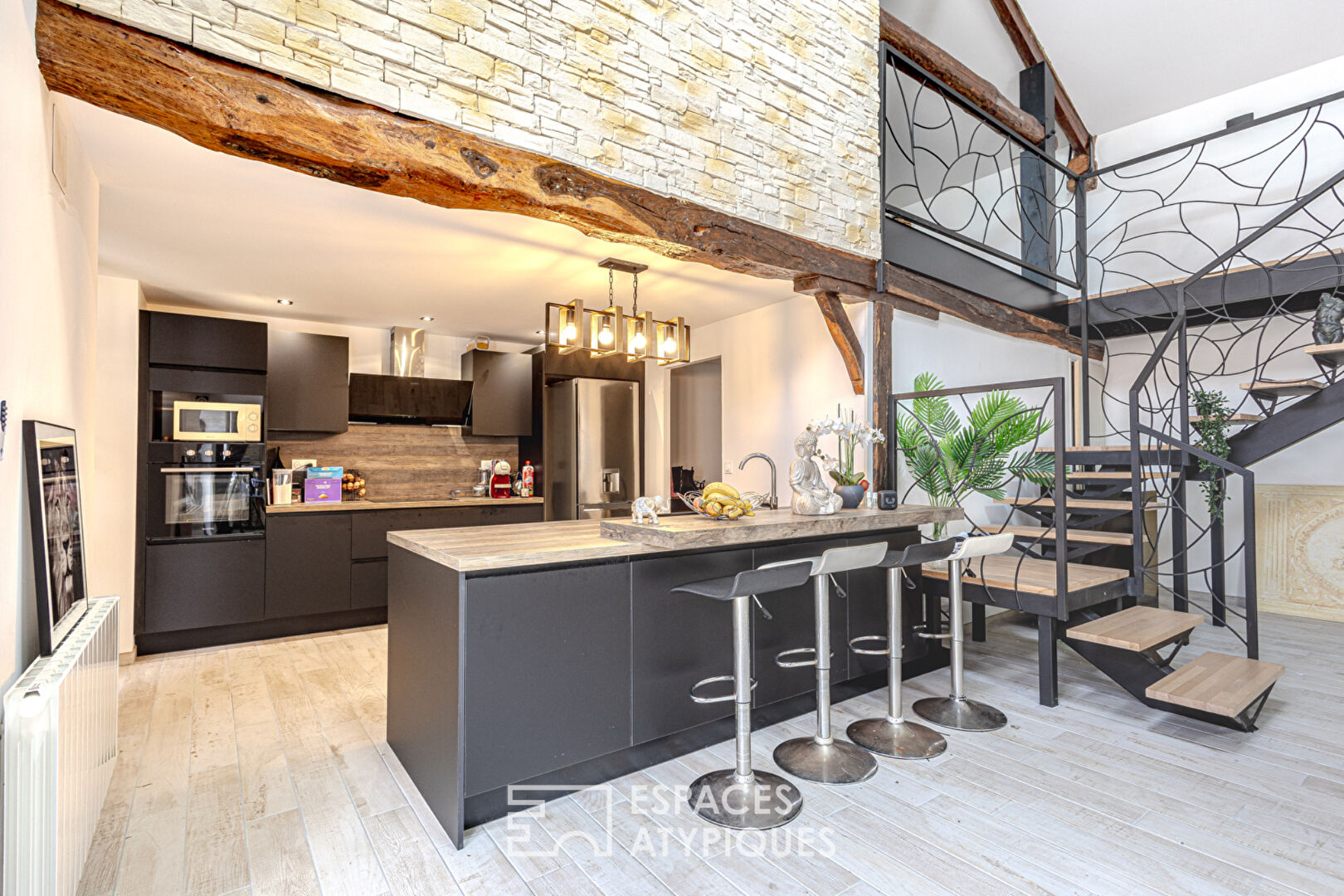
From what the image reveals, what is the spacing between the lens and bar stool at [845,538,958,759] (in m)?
2.74

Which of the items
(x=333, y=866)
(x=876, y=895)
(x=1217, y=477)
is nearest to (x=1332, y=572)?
(x=1217, y=477)

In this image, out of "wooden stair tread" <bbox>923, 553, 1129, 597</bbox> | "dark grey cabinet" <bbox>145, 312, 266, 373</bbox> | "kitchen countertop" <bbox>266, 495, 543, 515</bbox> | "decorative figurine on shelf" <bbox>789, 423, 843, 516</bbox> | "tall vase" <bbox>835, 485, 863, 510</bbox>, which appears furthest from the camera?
"kitchen countertop" <bbox>266, 495, 543, 515</bbox>

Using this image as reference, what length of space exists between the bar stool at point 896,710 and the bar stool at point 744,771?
0.55 metres

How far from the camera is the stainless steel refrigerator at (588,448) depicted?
5.77m

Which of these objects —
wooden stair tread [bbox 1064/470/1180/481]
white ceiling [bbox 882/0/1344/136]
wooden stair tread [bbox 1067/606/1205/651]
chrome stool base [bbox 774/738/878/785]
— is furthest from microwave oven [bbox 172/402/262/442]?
white ceiling [bbox 882/0/1344/136]

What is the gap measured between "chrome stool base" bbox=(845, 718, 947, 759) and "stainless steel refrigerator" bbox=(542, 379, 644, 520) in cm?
334

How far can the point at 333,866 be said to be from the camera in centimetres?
198

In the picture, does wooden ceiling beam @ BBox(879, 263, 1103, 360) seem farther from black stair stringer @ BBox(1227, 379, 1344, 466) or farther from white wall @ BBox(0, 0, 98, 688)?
white wall @ BBox(0, 0, 98, 688)

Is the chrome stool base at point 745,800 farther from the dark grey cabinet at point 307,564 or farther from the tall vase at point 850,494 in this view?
the dark grey cabinet at point 307,564

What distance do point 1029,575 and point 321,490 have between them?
16.1ft

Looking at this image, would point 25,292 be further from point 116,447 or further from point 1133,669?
point 1133,669

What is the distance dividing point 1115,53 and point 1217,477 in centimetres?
373

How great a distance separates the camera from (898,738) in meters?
2.79

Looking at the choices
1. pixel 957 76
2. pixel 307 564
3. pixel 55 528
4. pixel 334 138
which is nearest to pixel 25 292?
pixel 55 528
